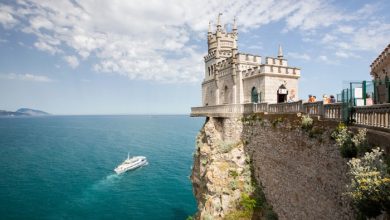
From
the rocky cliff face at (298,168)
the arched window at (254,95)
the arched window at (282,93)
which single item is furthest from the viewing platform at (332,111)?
the arched window at (282,93)

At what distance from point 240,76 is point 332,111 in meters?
14.3

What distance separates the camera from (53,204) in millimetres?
42250

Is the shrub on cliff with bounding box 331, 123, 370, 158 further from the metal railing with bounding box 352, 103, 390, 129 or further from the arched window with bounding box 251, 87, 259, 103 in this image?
the arched window with bounding box 251, 87, 259, 103

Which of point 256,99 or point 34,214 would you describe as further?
point 34,214

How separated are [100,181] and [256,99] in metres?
41.1

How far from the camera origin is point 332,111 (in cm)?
1356

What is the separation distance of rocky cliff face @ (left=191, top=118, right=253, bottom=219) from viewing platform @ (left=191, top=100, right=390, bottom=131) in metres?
2.10

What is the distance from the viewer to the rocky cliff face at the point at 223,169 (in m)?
22.4

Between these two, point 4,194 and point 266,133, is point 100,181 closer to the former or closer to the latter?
point 4,194

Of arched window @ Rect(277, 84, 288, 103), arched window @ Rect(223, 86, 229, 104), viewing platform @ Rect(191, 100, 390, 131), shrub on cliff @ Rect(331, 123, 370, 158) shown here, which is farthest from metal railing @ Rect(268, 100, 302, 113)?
arched window @ Rect(223, 86, 229, 104)

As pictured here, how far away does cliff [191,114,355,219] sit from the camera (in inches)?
506

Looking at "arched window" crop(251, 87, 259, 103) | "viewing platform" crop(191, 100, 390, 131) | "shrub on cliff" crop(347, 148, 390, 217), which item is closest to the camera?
"shrub on cliff" crop(347, 148, 390, 217)

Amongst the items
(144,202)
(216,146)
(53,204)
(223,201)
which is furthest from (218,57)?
(53,204)

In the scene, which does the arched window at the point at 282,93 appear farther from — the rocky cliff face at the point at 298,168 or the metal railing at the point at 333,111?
the metal railing at the point at 333,111
